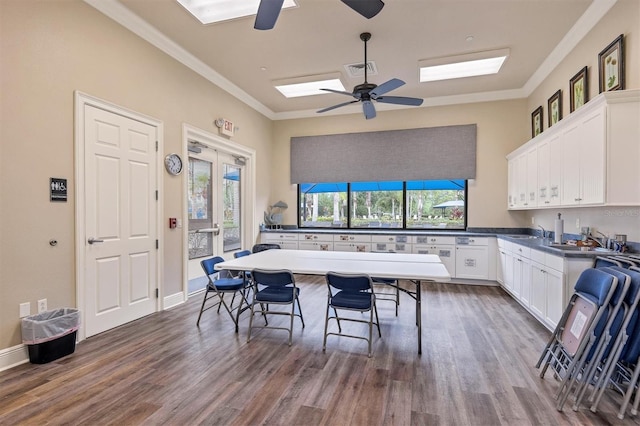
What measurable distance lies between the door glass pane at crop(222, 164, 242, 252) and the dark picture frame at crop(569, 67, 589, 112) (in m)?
5.22

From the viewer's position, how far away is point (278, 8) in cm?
232

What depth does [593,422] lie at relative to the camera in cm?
195

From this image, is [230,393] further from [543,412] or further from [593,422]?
[593,422]

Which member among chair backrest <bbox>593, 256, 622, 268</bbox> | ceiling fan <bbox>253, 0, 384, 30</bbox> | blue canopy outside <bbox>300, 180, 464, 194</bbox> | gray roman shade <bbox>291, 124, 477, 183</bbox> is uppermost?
ceiling fan <bbox>253, 0, 384, 30</bbox>

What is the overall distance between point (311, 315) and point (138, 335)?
1.94 m

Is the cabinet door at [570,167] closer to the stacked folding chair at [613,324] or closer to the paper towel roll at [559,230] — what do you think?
the paper towel roll at [559,230]

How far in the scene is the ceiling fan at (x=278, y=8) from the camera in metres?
2.17

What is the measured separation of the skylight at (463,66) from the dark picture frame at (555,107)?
2.90 ft

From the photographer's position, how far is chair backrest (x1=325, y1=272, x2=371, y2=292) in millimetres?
2756

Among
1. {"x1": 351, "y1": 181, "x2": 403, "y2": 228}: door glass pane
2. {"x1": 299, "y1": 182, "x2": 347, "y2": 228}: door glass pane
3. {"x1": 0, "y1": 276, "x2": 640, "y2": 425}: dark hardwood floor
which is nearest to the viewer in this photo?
{"x1": 0, "y1": 276, "x2": 640, "y2": 425}: dark hardwood floor

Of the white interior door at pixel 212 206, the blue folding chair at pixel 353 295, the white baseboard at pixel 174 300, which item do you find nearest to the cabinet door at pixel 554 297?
the blue folding chair at pixel 353 295

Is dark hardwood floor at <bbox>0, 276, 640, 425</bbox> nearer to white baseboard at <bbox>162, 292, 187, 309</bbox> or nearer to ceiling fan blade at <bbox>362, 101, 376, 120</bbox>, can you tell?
white baseboard at <bbox>162, 292, 187, 309</bbox>

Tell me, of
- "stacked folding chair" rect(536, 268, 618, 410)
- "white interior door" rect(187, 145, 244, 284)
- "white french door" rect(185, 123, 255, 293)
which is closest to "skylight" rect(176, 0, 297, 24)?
"white french door" rect(185, 123, 255, 293)

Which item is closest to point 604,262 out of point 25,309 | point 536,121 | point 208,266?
point 536,121
